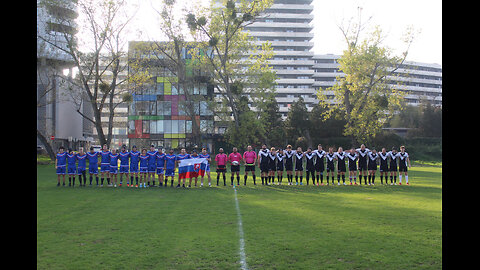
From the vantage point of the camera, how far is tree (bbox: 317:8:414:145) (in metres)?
46.6

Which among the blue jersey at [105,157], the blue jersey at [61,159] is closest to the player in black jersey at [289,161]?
the blue jersey at [105,157]

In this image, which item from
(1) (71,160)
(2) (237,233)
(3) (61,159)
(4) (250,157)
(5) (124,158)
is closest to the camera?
(2) (237,233)

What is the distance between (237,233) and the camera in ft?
31.1

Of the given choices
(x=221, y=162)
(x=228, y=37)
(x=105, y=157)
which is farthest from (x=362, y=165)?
(x=228, y=37)

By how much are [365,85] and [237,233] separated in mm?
42274

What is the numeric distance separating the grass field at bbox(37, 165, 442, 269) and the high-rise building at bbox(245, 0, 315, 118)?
94.1 m

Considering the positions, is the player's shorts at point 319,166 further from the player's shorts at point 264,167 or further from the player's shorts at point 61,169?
the player's shorts at point 61,169

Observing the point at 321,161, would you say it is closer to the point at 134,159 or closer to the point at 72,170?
the point at 134,159

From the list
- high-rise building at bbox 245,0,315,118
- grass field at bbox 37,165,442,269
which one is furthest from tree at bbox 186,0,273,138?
high-rise building at bbox 245,0,315,118

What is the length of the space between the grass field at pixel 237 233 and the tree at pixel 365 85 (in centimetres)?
3177

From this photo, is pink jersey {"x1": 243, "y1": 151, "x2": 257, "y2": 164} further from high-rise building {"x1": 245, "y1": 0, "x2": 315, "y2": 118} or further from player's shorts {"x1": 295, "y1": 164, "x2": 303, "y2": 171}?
high-rise building {"x1": 245, "y1": 0, "x2": 315, "y2": 118}

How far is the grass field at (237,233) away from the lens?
23.5 ft
